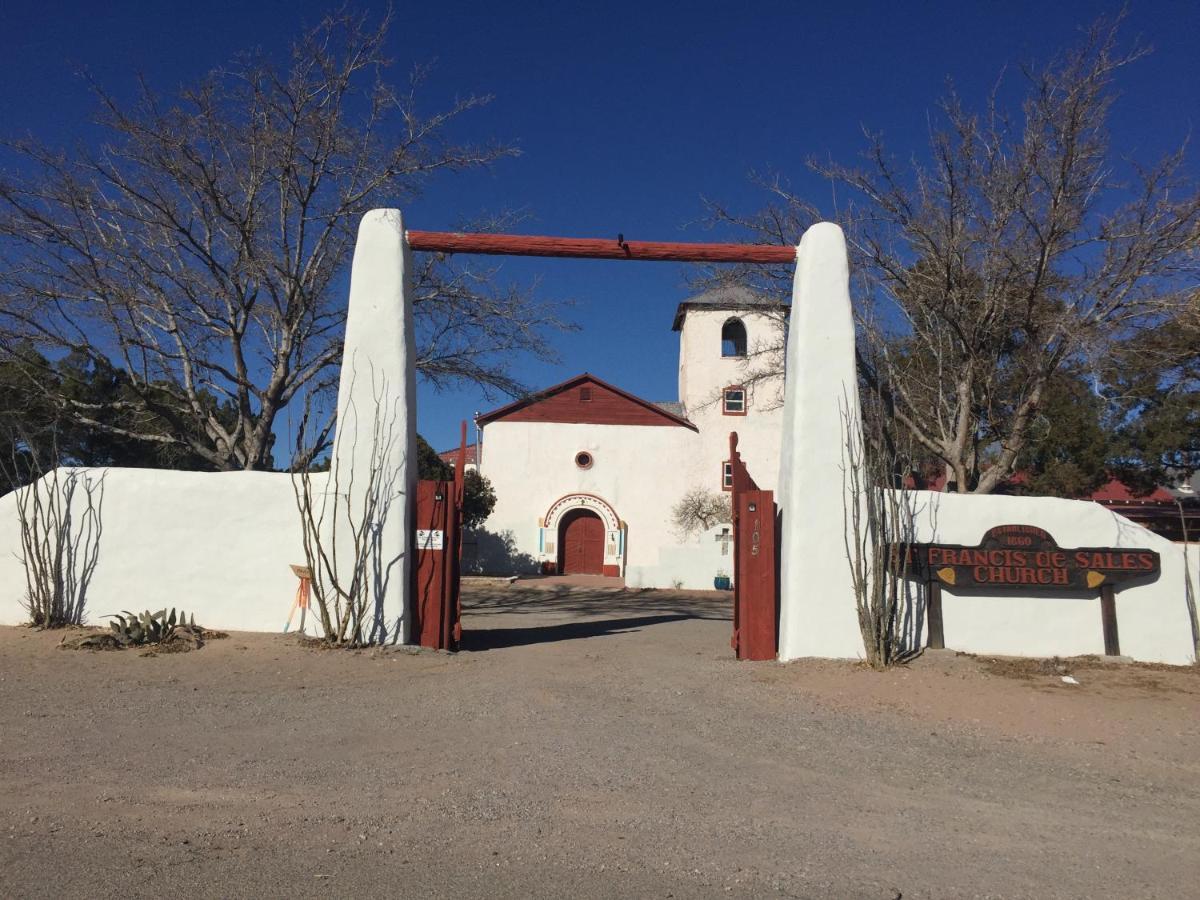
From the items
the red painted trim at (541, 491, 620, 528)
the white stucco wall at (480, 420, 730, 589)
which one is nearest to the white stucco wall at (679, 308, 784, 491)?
the white stucco wall at (480, 420, 730, 589)

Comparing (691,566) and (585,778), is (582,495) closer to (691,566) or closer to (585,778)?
(691,566)

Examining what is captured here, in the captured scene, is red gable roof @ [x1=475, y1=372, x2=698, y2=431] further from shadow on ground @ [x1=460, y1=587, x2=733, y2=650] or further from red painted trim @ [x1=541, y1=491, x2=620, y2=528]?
shadow on ground @ [x1=460, y1=587, x2=733, y2=650]

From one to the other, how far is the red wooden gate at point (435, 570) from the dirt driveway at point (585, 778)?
0.65 meters

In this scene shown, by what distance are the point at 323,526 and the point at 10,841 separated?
5925mm

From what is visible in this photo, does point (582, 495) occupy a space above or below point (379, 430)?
above

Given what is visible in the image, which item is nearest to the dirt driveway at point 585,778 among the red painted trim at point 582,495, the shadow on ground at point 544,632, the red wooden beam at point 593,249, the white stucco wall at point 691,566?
the shadow on ground at point 544,632

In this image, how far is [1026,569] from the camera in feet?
31.6

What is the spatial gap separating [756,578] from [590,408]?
2095 cm

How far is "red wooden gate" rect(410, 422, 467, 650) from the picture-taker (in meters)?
10.0

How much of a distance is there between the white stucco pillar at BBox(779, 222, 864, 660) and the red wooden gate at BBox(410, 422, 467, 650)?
3762 mm

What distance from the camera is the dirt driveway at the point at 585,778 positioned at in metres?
4.01

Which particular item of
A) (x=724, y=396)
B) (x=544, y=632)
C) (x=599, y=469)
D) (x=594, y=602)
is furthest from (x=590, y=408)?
(x=544, y=632)

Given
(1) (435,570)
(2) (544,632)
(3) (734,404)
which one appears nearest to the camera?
(1) (435,570)

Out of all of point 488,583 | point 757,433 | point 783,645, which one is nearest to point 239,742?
point 783,645
